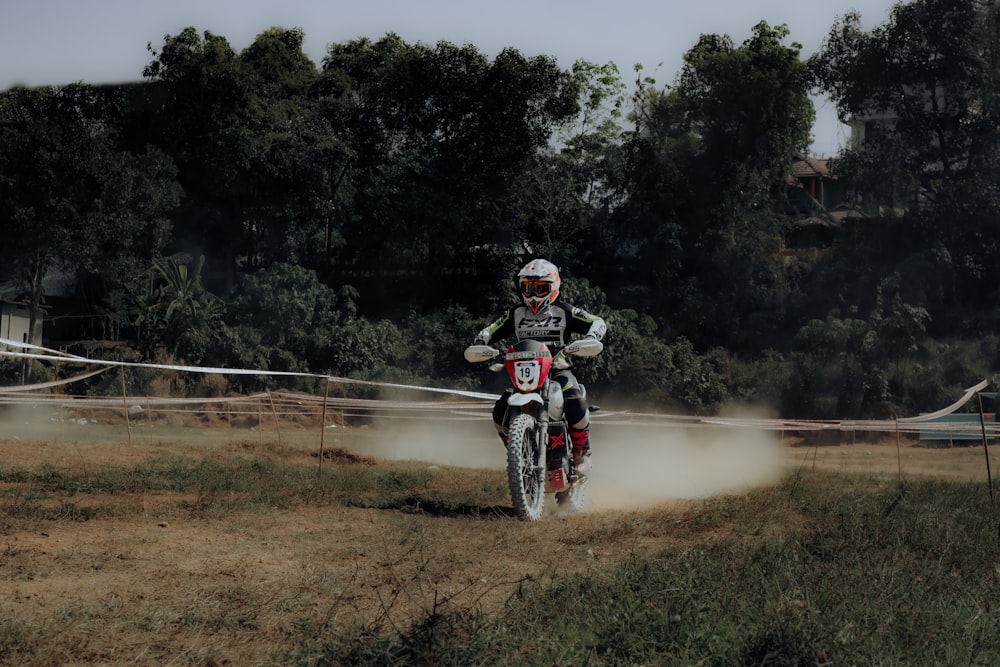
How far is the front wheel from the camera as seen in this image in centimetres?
974

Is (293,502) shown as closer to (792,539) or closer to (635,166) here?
(792,539)

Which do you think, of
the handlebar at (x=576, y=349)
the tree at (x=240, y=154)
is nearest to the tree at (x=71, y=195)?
the tree at (x=240, y=154)

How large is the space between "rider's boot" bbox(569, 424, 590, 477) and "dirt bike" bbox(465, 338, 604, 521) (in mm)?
104

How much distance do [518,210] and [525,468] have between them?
28033 millimetres

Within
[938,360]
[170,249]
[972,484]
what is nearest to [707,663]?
[972,484]

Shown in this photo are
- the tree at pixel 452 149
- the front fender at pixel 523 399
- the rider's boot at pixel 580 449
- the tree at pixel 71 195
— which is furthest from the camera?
the tree at pixel 452 149

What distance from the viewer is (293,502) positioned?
10.2 metres

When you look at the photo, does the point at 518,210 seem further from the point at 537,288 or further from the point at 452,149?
the point at 537,288

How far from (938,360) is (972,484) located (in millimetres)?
21584

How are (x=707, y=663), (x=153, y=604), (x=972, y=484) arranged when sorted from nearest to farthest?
(x=707, y=663) < (x=153, y=604) < (x=972, y=484)

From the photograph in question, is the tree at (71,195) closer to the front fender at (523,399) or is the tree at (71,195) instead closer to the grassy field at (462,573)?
the grassy field at (462,573)

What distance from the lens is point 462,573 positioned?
6.84 meters

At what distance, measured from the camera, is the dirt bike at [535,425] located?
9.85 meters

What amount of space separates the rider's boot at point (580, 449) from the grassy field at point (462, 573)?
1.45 feet
